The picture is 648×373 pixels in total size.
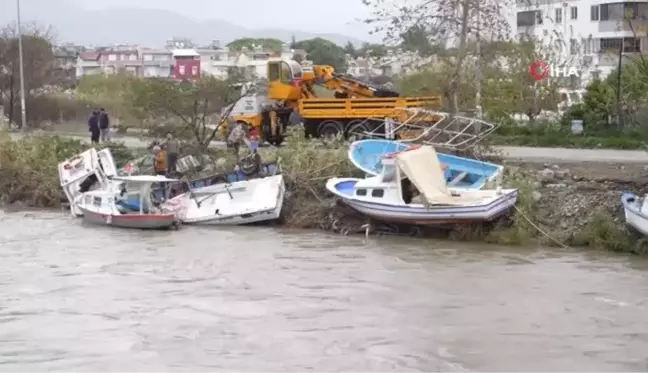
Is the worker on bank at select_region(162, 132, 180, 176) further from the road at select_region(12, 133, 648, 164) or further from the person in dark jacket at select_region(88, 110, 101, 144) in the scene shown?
the person in dark jacket at select_region(88, 110, 101, 144)

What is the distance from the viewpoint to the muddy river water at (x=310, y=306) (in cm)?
1425

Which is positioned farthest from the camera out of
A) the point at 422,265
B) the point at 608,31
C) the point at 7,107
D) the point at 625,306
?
the point at 608,31

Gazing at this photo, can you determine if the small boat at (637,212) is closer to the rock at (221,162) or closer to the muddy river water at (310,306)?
the muddy river water at (310,306)

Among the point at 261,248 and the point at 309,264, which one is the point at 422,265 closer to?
the point at 309,264

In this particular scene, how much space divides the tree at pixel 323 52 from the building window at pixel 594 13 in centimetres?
2809

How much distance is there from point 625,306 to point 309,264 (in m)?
6.45

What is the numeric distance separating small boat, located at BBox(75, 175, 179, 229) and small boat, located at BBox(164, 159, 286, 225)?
512 millimetres

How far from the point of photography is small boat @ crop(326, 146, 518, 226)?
76.4 feet

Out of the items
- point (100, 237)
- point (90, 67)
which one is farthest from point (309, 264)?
point (90, 67)

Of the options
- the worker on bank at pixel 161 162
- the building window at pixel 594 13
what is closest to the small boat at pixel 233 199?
the worker on bank at pixel 161 162

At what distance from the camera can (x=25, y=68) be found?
55.3m

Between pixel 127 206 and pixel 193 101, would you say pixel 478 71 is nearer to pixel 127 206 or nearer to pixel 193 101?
pixel 193 101

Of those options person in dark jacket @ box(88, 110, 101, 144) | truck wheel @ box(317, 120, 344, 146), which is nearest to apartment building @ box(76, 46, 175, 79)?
person in dark jacket @ box(88, 110, 101, 144)

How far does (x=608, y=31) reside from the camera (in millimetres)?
64188
